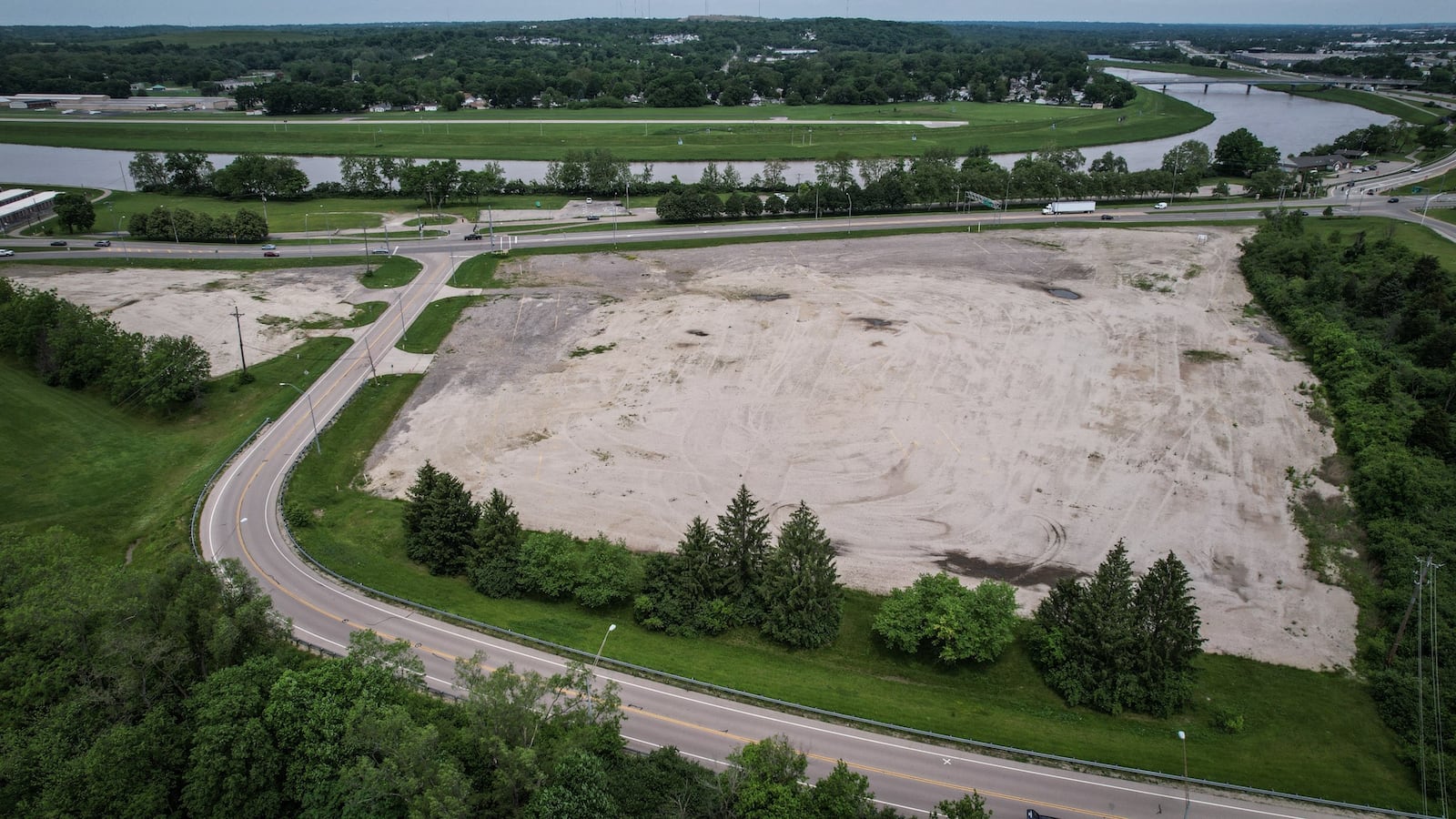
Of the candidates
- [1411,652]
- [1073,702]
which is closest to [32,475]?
[1073,702]

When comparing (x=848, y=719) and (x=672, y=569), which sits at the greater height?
(x=672, y=569)

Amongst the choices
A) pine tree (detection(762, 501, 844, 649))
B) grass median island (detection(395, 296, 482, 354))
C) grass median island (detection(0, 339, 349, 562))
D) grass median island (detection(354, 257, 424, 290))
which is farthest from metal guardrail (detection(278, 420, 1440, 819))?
grass median island (detection(354, 257, 424, 290))

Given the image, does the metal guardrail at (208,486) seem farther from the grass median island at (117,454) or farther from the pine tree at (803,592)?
the pine tree at (803,592)

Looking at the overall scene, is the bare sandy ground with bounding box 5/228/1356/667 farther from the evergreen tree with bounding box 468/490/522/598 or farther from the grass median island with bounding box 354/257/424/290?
the evergreen tree with bounding box 468/490/522/598

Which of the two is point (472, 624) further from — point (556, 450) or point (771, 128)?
point (771, 128)

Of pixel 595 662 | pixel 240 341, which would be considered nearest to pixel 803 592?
pixel 595 662

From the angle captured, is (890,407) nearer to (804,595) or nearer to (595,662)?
(804,595)

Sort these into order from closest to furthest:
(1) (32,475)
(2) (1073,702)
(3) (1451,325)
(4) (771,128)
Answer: (2) (1073,702), (1) (32,475), (3) (1451,325), (4) (771,128)
